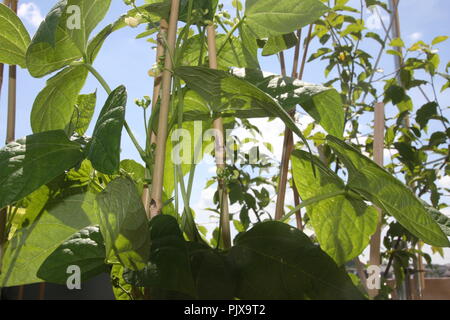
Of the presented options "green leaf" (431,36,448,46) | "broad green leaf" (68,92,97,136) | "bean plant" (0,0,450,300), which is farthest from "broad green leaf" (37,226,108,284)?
"green leaf" (431,36,448,46)

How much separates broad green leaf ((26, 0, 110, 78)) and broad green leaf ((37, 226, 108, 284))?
18cm

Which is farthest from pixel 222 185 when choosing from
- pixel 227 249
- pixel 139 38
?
pixel 139 38

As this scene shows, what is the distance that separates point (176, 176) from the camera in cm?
41

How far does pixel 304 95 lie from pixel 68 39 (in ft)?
0.81

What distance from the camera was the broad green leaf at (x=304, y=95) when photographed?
0.39m

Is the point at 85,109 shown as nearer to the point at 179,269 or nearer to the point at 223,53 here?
the point at 223,53

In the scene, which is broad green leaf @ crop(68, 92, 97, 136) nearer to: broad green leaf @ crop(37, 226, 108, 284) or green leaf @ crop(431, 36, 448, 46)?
broad green leaf @ crop(37, 226, 108, 284)

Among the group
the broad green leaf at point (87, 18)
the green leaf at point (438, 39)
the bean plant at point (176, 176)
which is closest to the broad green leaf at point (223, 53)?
the bean plant at point (176, 176)

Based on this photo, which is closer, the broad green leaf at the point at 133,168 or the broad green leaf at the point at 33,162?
the broad green leaf at the point at 33,162

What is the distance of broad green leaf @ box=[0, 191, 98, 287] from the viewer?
42cm

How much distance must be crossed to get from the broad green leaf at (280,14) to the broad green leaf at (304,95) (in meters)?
0.06

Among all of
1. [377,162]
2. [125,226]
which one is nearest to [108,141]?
[125,226]

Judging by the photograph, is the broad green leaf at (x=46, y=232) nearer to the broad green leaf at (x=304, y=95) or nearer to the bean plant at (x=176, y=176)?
the bean plant at (x=176, y=176)
